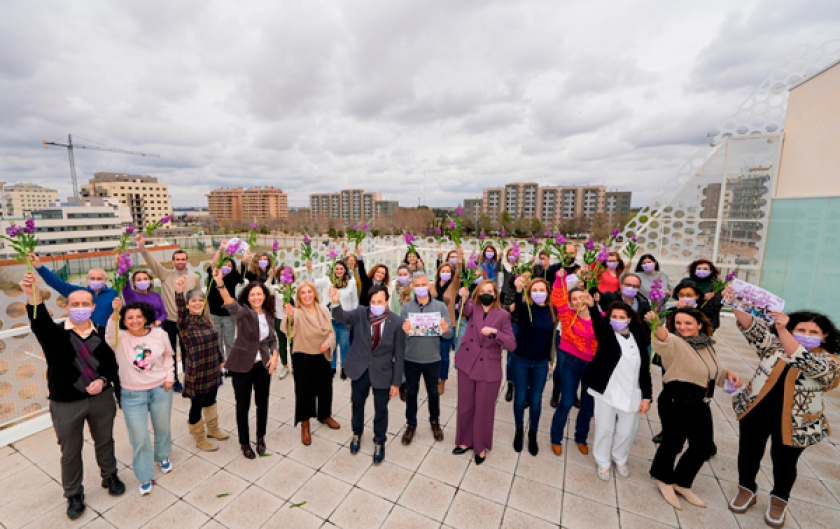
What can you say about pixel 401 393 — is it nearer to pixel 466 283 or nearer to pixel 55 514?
pixel 466 283

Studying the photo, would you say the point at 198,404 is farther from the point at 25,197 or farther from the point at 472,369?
the point at 25,197

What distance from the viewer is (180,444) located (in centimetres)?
388

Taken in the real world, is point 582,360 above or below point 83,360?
below

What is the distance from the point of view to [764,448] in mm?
2922

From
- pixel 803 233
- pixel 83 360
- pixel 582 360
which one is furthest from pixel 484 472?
pixel 803 233

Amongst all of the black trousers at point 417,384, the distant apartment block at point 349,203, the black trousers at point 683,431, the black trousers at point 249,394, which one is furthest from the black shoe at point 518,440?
the distant apartment block at point 349,203

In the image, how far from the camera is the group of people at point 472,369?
2.81 metres

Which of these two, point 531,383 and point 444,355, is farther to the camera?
point 444,355

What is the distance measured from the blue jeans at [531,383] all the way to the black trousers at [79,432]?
367cm

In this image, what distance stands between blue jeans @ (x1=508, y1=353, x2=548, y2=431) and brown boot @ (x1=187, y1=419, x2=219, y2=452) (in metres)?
3.23

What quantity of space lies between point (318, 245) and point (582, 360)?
5569 mm

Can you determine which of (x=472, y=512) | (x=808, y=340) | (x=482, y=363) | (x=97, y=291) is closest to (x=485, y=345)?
(x=482, y=363)

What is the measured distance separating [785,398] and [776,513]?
100 cm

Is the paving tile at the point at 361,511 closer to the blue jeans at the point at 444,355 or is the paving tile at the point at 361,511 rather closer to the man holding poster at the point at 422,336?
the man holding poster at the point at 422,336
